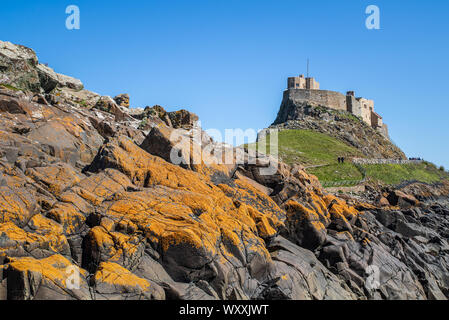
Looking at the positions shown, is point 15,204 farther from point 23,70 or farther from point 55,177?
point 23,70

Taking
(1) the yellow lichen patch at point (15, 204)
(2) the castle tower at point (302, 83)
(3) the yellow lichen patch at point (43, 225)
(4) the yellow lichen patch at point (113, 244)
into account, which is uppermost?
(2) the castle tower at point (302, 83)

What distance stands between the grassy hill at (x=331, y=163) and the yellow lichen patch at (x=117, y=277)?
155ft

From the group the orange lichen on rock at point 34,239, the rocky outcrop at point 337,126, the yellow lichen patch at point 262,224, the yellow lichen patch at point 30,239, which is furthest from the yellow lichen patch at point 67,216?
the rocky outcrop at point 337,126

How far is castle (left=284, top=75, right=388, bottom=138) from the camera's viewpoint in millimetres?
114312

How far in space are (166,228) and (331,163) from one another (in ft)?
202

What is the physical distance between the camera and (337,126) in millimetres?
104625

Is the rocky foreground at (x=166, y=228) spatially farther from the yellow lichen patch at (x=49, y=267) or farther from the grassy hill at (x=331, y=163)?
the grassy hill at (x=331, y=163)

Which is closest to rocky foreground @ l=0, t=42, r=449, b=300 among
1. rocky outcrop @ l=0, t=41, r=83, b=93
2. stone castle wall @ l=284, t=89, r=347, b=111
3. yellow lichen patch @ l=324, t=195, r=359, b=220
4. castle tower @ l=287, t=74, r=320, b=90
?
yellow lichen patch @ l=324, t=195, r=359, b=220

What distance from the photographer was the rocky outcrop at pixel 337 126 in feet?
332

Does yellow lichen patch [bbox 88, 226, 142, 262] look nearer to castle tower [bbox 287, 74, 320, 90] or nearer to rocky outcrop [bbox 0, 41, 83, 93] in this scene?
rocky outcrop [bbox 0, 41, 83, 93]

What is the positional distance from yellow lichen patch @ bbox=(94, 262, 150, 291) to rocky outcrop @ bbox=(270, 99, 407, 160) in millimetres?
89665

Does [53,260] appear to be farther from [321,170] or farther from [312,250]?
[321,170]

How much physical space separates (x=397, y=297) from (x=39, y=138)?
73.0 feet
